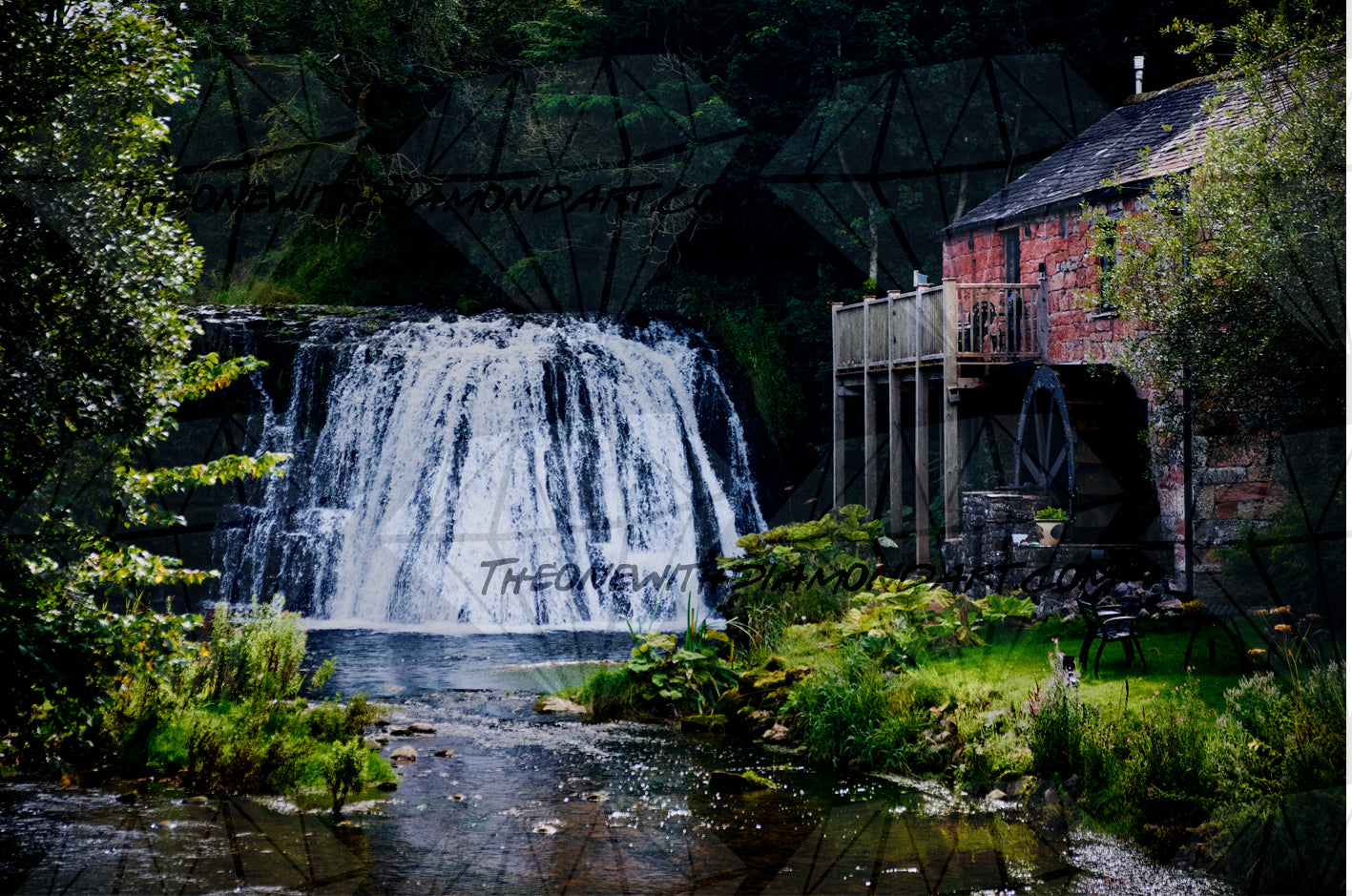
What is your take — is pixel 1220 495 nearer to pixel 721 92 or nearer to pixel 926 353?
pixel 926 353

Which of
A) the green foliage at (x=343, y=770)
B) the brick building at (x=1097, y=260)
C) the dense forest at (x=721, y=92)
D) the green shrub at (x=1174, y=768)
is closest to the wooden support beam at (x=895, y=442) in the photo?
the brick building at (x=1097, y=260)

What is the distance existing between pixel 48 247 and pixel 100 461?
1.33m

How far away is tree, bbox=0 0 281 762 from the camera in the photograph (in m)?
6.43

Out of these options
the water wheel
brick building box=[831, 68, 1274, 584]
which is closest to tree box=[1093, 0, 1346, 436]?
brick building box=[831, 68, 1274, 584]

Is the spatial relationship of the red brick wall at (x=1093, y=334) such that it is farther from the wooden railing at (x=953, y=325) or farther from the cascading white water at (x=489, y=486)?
the cascading white water at (x=489, y=486)

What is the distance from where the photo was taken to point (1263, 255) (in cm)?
884

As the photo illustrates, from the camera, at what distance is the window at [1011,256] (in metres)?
18.2

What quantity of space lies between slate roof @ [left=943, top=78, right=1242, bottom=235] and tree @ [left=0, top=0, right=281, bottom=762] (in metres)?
10.7

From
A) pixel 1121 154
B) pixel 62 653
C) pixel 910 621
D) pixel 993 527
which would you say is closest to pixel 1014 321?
pixel 1121 154

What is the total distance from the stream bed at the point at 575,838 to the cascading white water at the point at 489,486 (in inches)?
285

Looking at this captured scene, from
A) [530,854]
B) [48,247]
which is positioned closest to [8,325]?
[48,247]

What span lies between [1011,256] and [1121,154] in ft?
7.91

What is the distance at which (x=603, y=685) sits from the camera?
448 inches

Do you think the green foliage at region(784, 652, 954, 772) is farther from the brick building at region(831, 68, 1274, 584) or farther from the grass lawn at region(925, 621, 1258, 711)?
the brick building at region(831, 68, 1274, 584)
